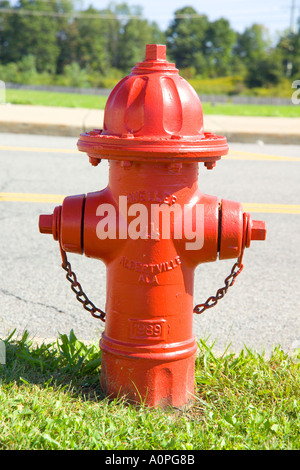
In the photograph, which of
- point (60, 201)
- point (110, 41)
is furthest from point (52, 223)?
point (110, 41)

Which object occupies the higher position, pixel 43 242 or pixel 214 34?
pixel 214 34

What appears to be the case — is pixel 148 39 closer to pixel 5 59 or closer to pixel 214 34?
pixel 214 34

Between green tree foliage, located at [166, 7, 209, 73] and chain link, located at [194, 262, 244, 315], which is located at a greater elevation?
green tree foliage, located at [166, 7, 209, 73]

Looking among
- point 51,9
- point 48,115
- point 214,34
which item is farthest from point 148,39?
point 48,115

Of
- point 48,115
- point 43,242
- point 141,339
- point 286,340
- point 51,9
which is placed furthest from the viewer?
point 51,9

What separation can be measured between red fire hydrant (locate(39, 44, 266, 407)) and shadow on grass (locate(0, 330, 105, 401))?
18cm

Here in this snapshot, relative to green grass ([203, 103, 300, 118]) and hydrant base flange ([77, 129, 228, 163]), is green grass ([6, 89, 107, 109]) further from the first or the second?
hydrant base flange ([77, 129, 228, 163])

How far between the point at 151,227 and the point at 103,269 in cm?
204

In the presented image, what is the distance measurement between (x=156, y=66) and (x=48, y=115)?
10329 mm

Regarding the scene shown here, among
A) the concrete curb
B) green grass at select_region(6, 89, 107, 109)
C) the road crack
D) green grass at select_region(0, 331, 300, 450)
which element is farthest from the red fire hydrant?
green grass at select_region(6, 89, 107, 109)

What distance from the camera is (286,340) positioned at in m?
3.24

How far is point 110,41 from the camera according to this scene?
91.9 metres

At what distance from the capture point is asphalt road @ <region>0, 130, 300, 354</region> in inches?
132

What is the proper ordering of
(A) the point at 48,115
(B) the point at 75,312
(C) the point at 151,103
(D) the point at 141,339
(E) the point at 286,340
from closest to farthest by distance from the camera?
(C) the point at 151,103
(D) the point at 141,339
(E) the point at 286,340
(B) the point at 75,312
(A) the point at 48,115
